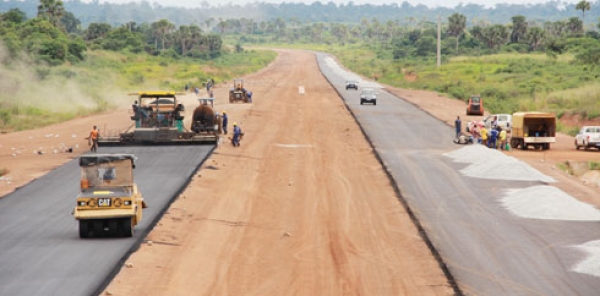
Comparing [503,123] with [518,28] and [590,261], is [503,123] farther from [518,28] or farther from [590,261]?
[518,28]

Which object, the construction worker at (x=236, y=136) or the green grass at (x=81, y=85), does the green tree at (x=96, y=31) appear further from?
the construction worker at (x=236, y=136)

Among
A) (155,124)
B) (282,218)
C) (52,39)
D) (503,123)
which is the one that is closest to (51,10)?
(52,39)

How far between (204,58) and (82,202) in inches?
6711

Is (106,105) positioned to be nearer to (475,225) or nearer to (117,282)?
(475,225)

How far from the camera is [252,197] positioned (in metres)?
36.2

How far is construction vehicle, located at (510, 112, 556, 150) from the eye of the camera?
52.8m

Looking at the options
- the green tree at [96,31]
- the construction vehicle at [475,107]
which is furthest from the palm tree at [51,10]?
the construction vehicle at [475,107]

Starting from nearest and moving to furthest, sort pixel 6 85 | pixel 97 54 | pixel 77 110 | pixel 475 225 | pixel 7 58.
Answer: pixel 475 225
pixel 77 110
pixel 6 85
pixel 7 58
pixel 97 54

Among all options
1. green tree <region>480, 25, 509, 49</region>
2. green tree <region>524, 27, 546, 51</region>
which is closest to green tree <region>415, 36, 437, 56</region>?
green tree <region>480, 25, 509, 49</region>

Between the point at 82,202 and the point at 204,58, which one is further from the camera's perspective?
the point at 204,58

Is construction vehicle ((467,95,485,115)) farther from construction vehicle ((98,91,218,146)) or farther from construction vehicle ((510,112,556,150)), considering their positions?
construction vehicle ((98,91,218,146))

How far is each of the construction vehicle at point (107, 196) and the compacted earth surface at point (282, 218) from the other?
1.19 meters

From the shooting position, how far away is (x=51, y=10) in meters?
160

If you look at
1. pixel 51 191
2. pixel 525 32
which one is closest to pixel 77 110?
pixel 51 191
